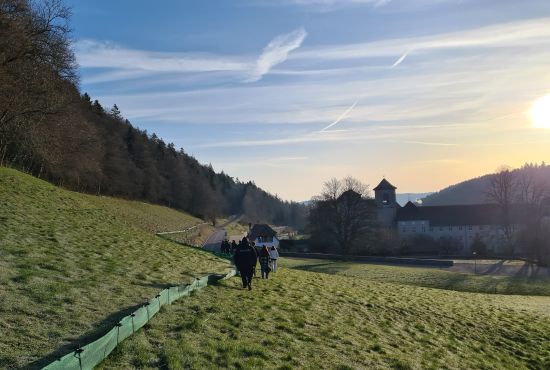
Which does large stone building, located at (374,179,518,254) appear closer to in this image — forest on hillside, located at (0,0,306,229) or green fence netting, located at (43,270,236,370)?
forest on hillside, located at (0,0,306,229)

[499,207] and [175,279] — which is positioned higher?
[499,207]

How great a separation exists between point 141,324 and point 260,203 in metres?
184

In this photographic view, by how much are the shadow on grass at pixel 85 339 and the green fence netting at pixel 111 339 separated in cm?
54

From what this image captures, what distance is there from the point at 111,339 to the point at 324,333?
6.34 meters

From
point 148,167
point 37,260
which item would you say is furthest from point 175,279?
point 148,167

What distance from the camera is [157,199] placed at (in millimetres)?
101125

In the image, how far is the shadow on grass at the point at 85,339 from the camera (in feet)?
26.2

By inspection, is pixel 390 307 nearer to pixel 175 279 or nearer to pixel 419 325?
pixel 419 325

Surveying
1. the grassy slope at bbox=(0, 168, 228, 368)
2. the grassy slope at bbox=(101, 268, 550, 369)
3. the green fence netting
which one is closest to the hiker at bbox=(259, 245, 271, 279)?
the grassy slope at bbox=(101, 268, 550, 369)

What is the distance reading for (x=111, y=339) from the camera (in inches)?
350

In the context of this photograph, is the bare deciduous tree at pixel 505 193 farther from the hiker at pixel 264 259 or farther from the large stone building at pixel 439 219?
the hiker at pixel 264 259

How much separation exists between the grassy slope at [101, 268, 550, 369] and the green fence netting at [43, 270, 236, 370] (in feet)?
0.78

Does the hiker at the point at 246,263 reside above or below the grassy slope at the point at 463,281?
above

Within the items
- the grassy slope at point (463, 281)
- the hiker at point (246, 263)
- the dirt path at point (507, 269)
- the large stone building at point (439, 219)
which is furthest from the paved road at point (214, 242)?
the large stone building at point (439, 219)
